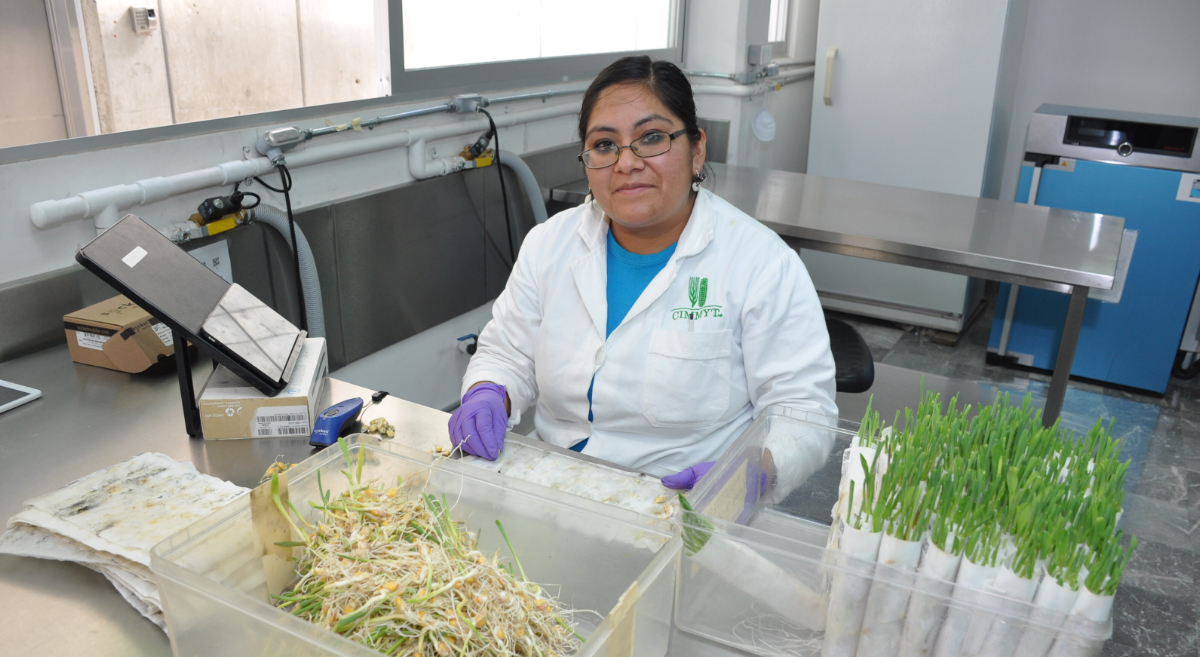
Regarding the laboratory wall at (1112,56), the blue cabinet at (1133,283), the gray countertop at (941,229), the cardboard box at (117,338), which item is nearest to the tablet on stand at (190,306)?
the cardboard box at (117,338)

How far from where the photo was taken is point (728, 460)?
0.94 m

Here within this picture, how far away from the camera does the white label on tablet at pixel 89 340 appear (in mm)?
1508

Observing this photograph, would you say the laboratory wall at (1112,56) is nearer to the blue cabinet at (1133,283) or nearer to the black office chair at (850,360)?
the blue cabinet at (1133,283)

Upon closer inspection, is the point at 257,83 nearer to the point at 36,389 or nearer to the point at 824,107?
the point at 36,389

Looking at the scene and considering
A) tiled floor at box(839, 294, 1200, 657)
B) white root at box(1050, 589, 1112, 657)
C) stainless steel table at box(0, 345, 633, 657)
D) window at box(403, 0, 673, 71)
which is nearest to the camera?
white root at box(1050, 589, 1112, 657)

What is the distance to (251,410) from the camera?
131 centimetres

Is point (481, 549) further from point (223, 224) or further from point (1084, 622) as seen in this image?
point (223, 224)

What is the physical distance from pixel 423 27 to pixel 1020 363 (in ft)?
9.60

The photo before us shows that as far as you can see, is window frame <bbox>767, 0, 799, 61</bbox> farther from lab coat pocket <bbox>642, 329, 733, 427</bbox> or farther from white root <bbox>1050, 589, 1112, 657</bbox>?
white root <bbox>1050, 589, 1112, 657</bbox>

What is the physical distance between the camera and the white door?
359cm

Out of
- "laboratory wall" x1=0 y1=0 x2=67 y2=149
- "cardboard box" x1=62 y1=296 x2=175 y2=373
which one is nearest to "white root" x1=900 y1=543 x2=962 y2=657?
"cardboard box" x1=62 y1=296 x2=175 y2=373

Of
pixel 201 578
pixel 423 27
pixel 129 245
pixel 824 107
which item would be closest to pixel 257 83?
pixel 423 27

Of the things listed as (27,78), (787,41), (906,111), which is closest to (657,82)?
(27,78)

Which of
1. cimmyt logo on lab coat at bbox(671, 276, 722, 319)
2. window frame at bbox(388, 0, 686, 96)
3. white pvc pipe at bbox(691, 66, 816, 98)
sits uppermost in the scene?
window frame at bbox(388, 0, 686, 96)
